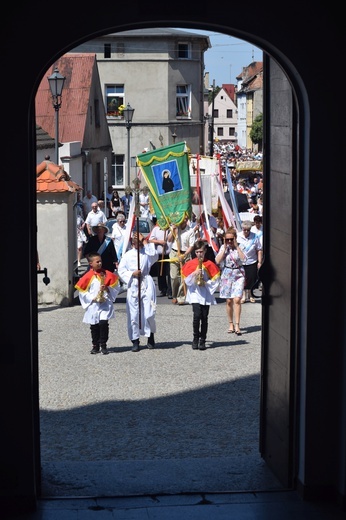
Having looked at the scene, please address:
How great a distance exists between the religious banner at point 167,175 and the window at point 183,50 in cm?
3876

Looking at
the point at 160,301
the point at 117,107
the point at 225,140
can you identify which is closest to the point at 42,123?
the point at 117,107

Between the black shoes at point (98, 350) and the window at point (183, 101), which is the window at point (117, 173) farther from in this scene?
the black shoes at point (98, 350)

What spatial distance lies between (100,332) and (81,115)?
2883cm

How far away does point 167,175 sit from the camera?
61.2 ft

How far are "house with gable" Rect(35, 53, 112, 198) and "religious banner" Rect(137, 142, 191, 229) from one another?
19.4m

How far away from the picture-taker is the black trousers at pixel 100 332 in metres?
14.5

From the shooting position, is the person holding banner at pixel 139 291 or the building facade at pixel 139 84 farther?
the building facade at pixel 139 84

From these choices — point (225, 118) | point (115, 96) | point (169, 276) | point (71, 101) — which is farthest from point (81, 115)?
point (225, 118)

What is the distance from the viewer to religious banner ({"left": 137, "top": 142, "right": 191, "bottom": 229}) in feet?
60.6

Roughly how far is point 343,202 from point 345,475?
1.78 m

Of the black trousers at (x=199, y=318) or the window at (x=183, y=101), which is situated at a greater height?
the window at (x=183, y=101)

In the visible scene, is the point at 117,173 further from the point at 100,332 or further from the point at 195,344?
the point at 100,332

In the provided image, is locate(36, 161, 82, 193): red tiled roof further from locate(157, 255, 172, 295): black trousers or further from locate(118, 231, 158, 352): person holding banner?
locate(118, 231, 158, 352): person holding banner

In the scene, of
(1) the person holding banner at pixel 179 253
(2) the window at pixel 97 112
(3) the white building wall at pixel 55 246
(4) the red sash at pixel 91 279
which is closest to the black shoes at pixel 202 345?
(4) the red sash at pixel 91 279
